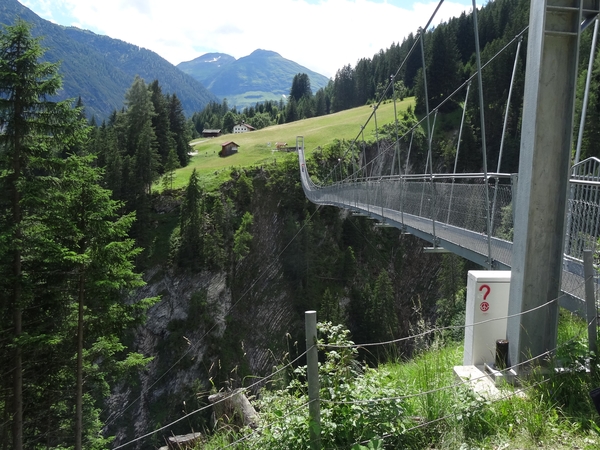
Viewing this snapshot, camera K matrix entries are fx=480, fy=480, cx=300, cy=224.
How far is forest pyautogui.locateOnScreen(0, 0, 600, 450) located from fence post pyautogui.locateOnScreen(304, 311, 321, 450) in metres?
0.68

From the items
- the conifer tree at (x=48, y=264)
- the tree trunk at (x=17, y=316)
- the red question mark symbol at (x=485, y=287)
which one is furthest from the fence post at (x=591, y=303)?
the tree trunk at (x=17, y=316)

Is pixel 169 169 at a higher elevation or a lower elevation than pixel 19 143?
lower

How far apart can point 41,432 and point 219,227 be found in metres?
24.9

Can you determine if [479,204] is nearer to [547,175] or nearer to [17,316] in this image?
[547,175]

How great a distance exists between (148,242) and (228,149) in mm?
17244

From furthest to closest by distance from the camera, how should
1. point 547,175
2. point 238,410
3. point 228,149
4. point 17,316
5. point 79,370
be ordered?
point 228,149
point 79,370
point 17,316
point 238,410
point 547,175

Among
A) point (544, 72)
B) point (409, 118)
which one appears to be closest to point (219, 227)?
point (409, 118)

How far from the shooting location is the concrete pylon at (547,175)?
9.70 feet

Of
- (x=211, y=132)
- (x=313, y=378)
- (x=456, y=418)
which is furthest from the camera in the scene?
(x=211, y=132)

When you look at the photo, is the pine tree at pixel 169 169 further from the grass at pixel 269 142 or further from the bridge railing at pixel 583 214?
the bridge railing at pixel 583 214

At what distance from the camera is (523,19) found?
34.8 m

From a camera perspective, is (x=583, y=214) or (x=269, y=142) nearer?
(x=583, y=214)

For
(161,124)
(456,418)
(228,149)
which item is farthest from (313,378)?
(228,149)

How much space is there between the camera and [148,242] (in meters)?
32.3
